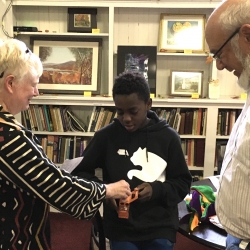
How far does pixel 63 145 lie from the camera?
314cm

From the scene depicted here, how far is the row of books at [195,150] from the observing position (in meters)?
3.09

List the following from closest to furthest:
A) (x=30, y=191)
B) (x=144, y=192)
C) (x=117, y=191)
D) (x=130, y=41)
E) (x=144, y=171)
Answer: (x=30, y=191) < (x=117, y=191) < (x=144, y=192) < (x=144, y=171) < (x=130, y=41)

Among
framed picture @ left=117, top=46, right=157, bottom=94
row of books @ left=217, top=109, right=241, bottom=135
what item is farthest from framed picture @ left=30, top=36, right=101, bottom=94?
row of books @ left=217, top=109, right=241, bottom=135

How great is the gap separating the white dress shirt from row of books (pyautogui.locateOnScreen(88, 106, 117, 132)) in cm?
206

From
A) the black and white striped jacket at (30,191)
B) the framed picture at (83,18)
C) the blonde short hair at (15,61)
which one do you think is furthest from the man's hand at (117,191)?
the framed picture at (83,18)

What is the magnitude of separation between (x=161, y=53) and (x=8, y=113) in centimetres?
214

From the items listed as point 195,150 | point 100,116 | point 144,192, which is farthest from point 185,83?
point 144,192

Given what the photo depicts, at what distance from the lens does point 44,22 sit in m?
3.25

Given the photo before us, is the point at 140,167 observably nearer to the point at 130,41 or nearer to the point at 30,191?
the point at 30,191

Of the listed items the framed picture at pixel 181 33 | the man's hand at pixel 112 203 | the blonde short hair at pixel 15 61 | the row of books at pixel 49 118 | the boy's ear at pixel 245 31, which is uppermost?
the framed picture at pixel 181 33

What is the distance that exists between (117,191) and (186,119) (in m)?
1.89

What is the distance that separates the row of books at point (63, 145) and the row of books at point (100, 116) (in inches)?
6.4

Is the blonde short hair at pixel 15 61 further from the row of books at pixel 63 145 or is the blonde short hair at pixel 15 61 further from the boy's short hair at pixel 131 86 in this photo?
Answer: the row of books at pixel 63 145

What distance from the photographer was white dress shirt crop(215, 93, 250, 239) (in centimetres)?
96
